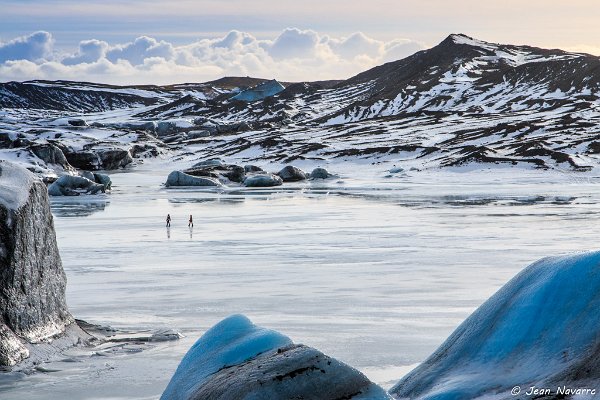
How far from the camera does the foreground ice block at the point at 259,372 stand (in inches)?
195

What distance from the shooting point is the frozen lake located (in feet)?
37.2

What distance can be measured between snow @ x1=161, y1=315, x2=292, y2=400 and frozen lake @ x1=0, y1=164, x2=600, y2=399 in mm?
3737

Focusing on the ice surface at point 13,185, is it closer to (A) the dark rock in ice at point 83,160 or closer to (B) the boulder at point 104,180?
(B) the boulder at point 104,180

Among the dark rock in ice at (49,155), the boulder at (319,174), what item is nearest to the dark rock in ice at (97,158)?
the dark rock in ice at (49,155)

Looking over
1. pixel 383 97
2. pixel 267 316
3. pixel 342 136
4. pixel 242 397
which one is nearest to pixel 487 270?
pixel 267 316

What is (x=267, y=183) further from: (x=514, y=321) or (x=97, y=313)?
(x=514, y=321)

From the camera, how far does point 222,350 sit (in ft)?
19.1

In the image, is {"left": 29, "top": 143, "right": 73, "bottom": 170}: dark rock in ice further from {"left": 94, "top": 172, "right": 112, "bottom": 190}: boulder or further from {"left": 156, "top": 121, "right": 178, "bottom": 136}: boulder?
{"left": 156, "top": 121, "right": 178, "bottom": 136}: boulder

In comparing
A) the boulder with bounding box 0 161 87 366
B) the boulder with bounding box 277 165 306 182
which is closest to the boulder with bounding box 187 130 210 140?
the boulder with bounding box 277 165 306 182

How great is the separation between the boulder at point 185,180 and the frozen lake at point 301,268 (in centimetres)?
1670

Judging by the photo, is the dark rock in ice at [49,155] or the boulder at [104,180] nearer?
the boulder at [104,180]

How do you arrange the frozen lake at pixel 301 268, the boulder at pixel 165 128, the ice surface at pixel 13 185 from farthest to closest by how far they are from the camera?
the boulder at pixel 165 128
the frozen lake at pixel 301 268
the ice surface at pixel 13 185
